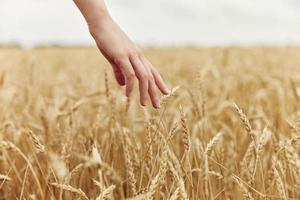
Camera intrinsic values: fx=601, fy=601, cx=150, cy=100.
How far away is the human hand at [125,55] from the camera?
45.7 inches

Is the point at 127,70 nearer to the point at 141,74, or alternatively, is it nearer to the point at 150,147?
the point at 141,74

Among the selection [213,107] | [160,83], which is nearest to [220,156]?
[160,83]

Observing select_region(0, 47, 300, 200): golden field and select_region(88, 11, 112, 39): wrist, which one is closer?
select_region(0, 47, 300, 200): golden field

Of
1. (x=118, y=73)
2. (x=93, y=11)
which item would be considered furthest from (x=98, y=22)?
(x=118, y=73)

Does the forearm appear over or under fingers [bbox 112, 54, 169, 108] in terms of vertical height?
over

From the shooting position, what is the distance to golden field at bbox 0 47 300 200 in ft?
3.51

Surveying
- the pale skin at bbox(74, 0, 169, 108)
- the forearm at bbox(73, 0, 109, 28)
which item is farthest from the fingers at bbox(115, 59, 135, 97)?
the forearm at bbox(73, 0, 109, 28)

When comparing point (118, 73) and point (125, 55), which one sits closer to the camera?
point (125, 55)

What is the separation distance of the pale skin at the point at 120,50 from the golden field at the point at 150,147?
0.21ft

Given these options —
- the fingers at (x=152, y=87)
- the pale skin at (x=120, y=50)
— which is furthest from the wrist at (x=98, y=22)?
the fingers at (x=152, y=87)

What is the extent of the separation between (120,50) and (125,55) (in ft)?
0.05

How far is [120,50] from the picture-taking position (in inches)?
45.9

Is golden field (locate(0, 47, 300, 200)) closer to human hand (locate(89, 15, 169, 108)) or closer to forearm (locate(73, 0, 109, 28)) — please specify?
human hand (locate(89, 15, 169, 108))

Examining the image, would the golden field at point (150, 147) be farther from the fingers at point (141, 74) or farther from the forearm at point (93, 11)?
the forearm at point (93, 11)
